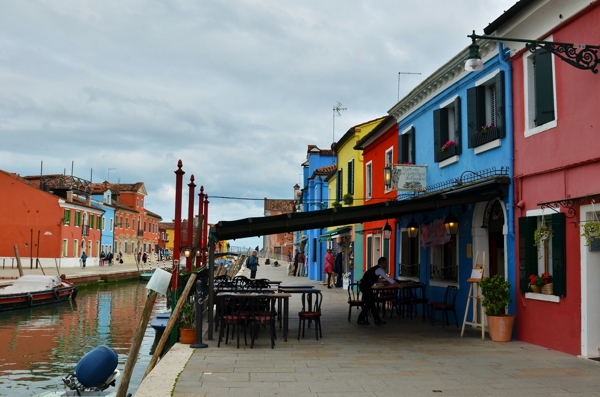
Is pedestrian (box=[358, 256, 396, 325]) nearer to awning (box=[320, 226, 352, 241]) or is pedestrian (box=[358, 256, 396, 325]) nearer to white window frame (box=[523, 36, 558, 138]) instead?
white window frame (box=[523, 36, 558, 138])

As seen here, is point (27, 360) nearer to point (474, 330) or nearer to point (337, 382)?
point (337, 382)

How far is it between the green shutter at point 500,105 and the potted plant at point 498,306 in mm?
2739

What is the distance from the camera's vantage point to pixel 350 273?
2497cm

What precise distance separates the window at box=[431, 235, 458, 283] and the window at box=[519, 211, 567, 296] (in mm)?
3247

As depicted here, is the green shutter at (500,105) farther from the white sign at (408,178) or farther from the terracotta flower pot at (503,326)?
the white sign at (408,178)

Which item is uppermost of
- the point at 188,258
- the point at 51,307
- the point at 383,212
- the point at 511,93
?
the point at 511,93

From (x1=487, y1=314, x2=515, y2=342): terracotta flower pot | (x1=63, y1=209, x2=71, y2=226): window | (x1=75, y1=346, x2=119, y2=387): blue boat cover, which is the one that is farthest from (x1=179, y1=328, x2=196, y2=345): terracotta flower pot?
(x1=63, y1=209, x2=71, y2=226): window

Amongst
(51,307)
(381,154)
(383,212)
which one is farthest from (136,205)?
(383,212)

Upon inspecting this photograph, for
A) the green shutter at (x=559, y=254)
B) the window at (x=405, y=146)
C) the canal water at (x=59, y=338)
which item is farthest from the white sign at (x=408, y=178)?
the canal water at (x=59, y=338)

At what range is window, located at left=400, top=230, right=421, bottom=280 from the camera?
16234mm

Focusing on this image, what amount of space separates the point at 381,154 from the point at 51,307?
1419cm

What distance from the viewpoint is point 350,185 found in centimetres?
2498

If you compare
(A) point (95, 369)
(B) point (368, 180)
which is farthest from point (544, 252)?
(B) point (368, 180)

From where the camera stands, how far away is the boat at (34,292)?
21.3 meters
